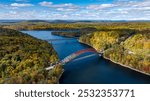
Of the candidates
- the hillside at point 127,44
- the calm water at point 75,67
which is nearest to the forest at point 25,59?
the calm water at point 75,67

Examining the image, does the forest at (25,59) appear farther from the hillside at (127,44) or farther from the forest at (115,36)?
the hillside at (127,44)

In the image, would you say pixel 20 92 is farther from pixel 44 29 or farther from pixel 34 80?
pixel 44 29

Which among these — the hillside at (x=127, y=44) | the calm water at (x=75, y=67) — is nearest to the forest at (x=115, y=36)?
the hillside at (x=127, y=44)

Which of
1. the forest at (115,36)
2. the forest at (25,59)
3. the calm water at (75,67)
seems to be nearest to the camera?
the forest at (25,59)

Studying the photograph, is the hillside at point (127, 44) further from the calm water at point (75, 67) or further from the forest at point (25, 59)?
the forest at point (25, 59)

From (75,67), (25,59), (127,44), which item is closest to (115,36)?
(127,44)

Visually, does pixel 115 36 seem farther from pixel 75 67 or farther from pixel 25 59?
pixel 25 59

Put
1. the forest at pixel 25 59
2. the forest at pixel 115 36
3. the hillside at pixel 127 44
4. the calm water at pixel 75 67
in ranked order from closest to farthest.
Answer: the forest at pixel 25 59 < the calm water at pixel 75 67 < the forest at pixel 115 36 < the hillside at pixel 127 44

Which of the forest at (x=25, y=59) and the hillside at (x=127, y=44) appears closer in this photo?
the forest at (x=25, y=59)

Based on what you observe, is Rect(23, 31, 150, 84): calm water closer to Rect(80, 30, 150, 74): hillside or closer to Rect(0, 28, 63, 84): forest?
Rect(0, 28, 63, 84): forest
